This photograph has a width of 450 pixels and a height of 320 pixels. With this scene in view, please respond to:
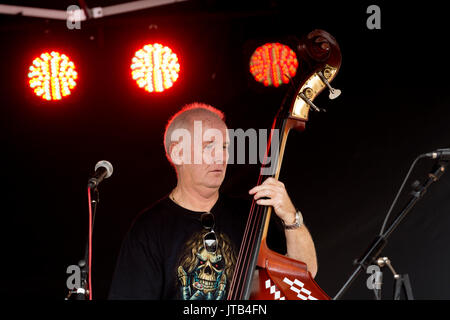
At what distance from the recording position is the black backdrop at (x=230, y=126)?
3830 mm

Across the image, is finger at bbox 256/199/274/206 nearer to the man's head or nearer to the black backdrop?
the man's head

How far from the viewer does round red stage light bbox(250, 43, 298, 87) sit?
13.7 feet

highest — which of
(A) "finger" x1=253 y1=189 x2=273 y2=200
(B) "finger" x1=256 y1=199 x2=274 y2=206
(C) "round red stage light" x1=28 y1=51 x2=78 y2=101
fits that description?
(C) "round red stage light" x1=28 y1=51 x2=78 y2=101

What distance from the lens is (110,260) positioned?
14.8 ft

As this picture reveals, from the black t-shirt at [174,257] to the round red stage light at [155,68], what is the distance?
225cm

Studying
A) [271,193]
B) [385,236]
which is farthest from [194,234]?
[385,236]

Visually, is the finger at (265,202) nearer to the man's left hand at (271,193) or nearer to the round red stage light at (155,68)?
the man's left hand at (271,193)

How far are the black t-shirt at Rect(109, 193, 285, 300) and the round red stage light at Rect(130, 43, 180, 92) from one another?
2.25 metres

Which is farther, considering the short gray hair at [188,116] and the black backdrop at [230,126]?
A: the black backdrop at [230,126]

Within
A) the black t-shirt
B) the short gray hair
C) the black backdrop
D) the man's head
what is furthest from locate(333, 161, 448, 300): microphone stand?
the black backdrop

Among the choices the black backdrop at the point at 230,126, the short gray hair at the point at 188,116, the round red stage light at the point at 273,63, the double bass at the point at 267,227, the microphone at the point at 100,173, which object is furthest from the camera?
the round red stage light at the point at 273,63

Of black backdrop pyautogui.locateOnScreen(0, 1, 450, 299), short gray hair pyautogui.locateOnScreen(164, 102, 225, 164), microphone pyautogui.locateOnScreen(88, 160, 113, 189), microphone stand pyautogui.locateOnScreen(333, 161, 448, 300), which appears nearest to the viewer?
microphone stand pyautogui.locateOnScreen(333, 161, 448, 300)

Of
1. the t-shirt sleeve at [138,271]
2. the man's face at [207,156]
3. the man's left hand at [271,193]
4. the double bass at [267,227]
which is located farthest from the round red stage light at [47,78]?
the man's left hand at [271,193]
